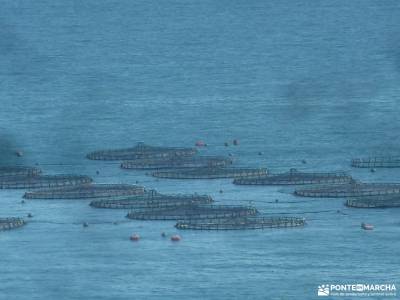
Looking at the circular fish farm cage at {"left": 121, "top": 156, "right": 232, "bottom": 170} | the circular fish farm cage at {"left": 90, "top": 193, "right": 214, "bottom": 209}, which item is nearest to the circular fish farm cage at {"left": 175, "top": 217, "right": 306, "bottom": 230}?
the circular fish farm cage at {"left": 90, "top": 193, "right": 214, "bottom": 209}

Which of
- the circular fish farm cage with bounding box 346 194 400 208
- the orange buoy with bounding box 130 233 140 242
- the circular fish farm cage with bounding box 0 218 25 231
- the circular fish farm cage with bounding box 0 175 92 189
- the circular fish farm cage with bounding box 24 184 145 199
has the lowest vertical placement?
the orange buoy with bounding box 130 233 140 242

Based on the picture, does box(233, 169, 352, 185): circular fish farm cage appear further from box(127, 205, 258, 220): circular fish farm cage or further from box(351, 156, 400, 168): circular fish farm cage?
box(127, 205, 258, 220): circular fish farm cage

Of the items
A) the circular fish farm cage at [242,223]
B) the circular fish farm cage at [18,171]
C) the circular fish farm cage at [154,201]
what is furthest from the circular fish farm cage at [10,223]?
the circular fish farm cage at [18,171]

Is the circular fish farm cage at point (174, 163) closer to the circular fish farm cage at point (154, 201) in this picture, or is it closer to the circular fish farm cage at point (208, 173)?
the circular fish farm cage at point (208, 173)

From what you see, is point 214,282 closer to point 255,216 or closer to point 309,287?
point 309,287

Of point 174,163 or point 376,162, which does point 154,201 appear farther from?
point 376,162

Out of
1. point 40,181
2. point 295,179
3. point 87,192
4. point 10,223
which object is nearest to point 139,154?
point 40,181
